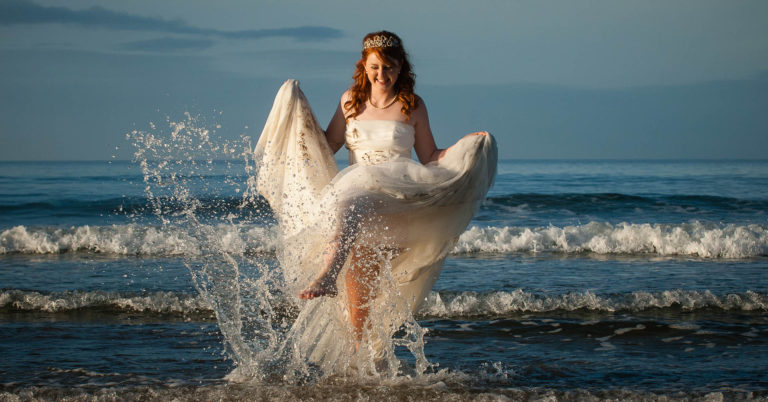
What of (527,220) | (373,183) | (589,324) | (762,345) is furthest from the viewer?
(527,220)

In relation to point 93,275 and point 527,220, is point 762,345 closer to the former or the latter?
point 93,275

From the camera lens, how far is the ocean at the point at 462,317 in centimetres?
451

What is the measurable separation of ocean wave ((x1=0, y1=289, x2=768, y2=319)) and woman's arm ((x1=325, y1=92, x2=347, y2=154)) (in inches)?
105

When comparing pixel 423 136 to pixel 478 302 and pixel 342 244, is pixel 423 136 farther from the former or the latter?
pixel 478 302

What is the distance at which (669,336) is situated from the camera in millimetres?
5887

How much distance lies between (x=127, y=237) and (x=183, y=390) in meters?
7.98

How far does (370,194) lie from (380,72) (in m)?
0.95

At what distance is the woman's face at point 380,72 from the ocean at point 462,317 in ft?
3.66

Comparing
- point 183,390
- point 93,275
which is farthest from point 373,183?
point 93,275

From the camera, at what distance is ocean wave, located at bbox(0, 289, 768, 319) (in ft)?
22.1

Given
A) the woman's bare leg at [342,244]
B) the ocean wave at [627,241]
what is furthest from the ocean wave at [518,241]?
the woman's bare leg at [342,244]

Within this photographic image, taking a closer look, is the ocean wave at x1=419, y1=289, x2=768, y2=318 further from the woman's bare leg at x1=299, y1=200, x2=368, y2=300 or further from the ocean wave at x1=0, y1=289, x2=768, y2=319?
the woman's bare leg at x1=299, y1=200, x2=368, y2=300

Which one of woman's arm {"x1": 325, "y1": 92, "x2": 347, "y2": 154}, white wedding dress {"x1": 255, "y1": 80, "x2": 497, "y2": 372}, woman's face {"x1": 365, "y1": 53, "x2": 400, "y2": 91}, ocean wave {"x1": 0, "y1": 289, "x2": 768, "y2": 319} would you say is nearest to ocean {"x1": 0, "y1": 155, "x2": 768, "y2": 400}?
ocean wave {"x1": 0, "y1": 289, "x2": 768, "y2": 319}

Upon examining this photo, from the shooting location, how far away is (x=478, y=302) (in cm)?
688
